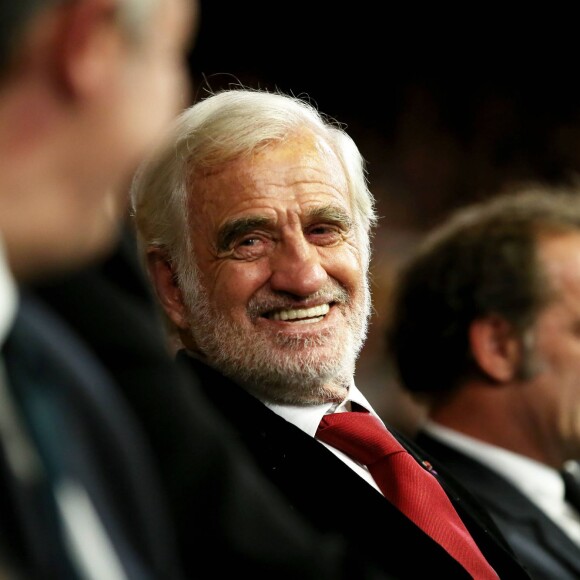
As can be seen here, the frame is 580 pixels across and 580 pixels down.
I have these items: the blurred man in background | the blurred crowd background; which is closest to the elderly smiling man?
the blurred man in background

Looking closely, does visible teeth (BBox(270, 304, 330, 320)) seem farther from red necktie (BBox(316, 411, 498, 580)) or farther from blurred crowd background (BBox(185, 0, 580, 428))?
blurred crowd background (BBox(185, 0, 580, 428))

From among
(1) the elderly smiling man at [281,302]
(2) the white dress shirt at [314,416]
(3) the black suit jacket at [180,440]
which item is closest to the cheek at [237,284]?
(1) the elderly smiling man at [281,302]

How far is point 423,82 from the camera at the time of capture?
3.77m

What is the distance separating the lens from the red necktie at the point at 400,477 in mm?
1214

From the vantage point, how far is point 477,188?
3.74 metres

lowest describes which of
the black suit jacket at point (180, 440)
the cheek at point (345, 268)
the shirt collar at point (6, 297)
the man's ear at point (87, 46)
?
the cheek at point (345, 268)

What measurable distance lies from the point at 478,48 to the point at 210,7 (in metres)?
1.13

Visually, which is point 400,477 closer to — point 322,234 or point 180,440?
point 322,234

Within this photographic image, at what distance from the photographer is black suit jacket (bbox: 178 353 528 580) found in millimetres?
1159

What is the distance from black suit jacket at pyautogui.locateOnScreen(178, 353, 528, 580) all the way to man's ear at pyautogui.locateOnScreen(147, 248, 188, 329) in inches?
2.4

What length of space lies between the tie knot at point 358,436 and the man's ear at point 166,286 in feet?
0.64

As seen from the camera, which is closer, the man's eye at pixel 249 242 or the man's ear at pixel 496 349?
the man's eye at pixel 249 242

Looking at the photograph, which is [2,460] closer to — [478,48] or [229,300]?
[229,300]

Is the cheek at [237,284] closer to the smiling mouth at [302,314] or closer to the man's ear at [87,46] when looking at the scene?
the smiling mouth at [302,314]
